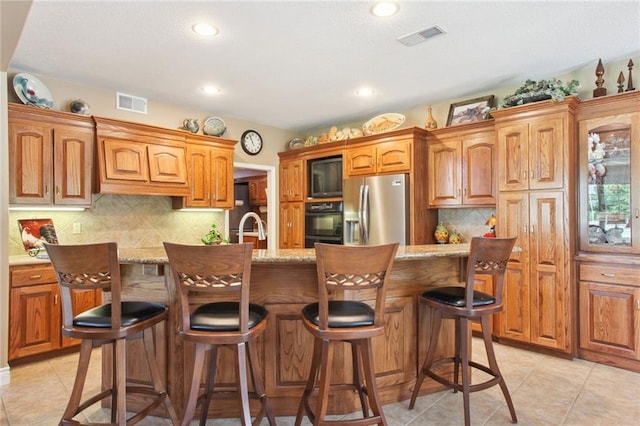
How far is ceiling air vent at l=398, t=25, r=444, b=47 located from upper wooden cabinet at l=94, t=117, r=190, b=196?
2719 millimetres

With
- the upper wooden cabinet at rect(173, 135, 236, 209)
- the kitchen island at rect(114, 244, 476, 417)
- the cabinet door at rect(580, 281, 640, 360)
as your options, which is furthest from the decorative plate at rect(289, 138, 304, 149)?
the cabinet door at rect(580, 281, 640, 360)

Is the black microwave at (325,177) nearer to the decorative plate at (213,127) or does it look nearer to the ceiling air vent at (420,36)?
the decorative plate at (213,127)

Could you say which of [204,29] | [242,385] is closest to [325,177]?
[204,29]

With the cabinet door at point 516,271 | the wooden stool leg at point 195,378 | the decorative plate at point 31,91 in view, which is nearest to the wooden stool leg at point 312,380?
the wooden stool leg at point 195,378

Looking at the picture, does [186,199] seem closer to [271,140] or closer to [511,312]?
[271,140]

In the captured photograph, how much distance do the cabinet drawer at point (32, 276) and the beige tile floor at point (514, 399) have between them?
0.70 metres

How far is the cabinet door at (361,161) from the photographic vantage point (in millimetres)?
Answer: 4738

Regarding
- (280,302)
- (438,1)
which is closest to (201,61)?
(438,1)

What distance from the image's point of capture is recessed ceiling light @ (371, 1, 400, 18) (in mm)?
2449

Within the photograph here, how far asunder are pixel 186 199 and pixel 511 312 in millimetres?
3668

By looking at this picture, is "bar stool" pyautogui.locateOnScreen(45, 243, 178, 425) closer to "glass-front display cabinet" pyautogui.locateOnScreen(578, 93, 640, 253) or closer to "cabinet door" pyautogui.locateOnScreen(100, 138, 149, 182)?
"cabinet door" pyautogui.locateOnScreen(100, 138, 149, 182)

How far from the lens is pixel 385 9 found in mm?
2502

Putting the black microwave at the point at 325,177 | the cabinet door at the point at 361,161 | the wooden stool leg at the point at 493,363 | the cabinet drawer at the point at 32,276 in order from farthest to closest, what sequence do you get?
1. the black microwave at the point at 325,177
2. the cabinet door at the point at 361,161
3. the cabinet drawer at the point at 32,276
4. the wooden stool leg at the point at 493,363

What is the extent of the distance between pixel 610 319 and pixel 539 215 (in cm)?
101
